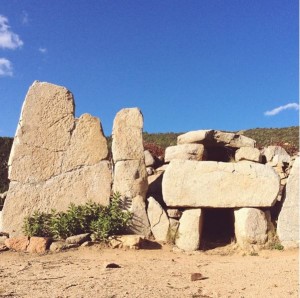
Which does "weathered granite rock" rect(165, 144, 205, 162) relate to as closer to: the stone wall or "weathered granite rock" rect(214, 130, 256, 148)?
the stone wall

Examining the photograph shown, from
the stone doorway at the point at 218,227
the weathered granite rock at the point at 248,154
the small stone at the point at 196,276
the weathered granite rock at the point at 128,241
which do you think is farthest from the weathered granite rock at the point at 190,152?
the small stone at the point at 196,276

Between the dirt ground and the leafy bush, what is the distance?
55cm

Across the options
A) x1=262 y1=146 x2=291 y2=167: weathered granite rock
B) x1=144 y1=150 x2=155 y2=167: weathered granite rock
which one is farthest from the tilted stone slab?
x1=144 y1=150 x2=155 y2=167: weathered granite rock

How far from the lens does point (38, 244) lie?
8109mm

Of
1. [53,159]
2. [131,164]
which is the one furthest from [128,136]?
[53,159]

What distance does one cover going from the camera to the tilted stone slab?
871 centimetres

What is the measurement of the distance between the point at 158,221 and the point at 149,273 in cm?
266

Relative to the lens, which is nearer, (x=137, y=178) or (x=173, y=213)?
(x=173, y=213)

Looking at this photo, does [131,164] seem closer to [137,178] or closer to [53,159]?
[137,178]

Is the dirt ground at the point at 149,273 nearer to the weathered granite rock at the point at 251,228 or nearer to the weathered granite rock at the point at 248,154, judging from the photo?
the weathered granite rock at the point at 251,228

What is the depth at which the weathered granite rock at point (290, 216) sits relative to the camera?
8.47 m

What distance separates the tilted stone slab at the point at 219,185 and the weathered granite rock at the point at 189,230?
0.20 metres

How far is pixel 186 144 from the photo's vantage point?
995 cm

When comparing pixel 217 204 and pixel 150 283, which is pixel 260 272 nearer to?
pixel 150 283
